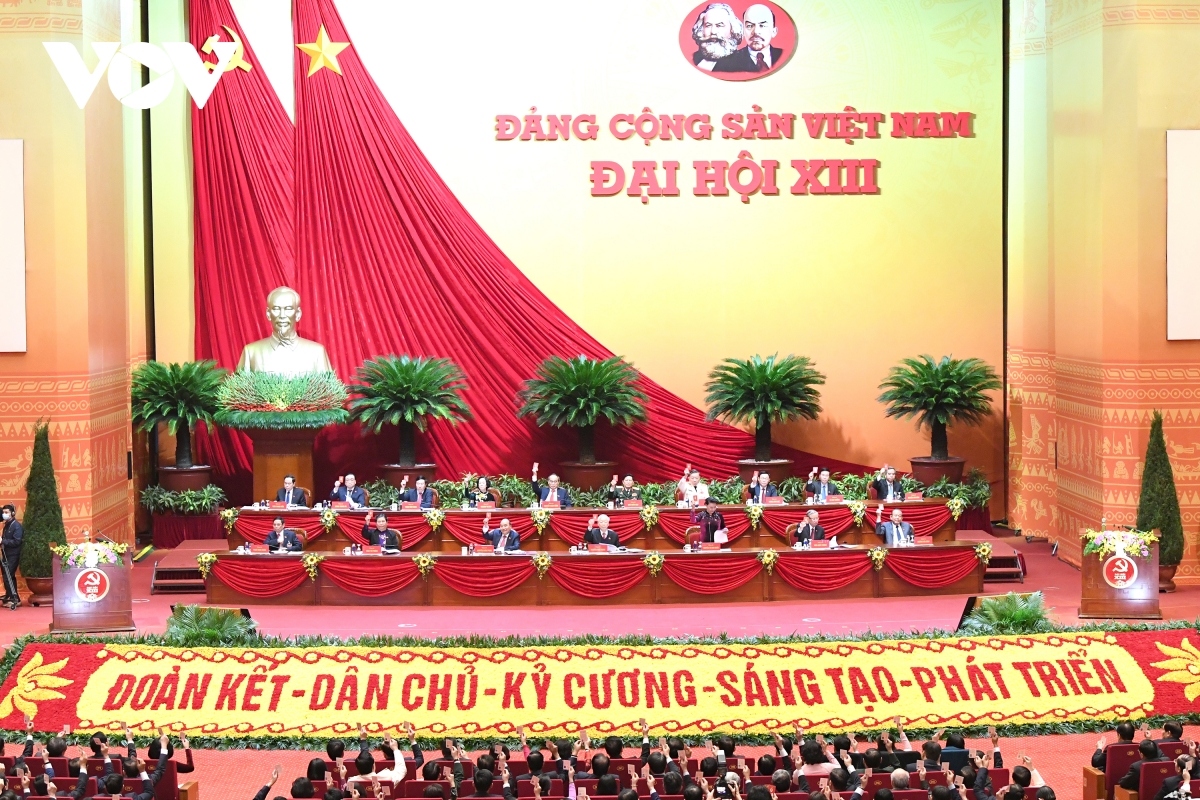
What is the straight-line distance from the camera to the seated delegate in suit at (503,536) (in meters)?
17.5

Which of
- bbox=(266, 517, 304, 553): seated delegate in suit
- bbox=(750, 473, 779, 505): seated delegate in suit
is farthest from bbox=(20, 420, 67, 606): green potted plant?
bbox=(750, 473, 779, 505): seated delegate in suit

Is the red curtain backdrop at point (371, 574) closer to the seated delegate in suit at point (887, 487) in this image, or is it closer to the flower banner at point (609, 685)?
the flower banner at point (609, 685)

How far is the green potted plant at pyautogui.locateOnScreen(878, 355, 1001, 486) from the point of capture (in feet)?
67.6

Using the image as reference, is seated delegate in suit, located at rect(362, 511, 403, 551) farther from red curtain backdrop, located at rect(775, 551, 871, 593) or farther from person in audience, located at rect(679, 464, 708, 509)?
red curtain backdrop, located at rect(775, 551, 871, 593)

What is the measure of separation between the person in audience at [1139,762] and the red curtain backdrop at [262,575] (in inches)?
376

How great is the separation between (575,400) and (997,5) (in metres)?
8.18

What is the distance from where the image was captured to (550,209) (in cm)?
2189

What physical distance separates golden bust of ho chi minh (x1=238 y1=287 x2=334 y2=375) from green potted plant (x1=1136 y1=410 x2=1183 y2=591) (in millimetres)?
10419

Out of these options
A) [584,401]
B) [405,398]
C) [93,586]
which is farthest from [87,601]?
[584,401]

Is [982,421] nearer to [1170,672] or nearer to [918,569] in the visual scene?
[918,569]

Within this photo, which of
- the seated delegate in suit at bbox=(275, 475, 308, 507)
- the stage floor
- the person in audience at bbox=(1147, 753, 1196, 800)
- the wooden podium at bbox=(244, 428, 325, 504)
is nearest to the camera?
the person in audience at bbox=(1147, 753, 1196, 800)

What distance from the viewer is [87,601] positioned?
15289mm

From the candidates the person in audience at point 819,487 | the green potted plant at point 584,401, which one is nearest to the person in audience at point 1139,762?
the person in audience at point 819,487

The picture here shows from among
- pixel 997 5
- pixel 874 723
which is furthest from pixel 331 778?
pixel 997 5
